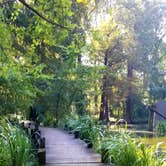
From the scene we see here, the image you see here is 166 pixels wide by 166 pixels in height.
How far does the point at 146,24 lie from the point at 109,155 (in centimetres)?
2894

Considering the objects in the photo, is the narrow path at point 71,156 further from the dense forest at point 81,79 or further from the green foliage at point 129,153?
the green foliage at point 129,153

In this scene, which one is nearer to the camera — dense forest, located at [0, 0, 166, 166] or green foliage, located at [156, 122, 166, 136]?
dense forest, located at [0, 0, 166, 166]

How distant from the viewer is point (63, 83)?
19.9 meters

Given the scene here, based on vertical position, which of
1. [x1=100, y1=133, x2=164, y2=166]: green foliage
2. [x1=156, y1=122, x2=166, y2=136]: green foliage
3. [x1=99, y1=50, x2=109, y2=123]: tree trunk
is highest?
[x1=99, y1=50, x2=109, y2=123]: tree trunk

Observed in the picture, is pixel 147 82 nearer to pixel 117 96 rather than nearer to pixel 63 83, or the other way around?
pixel 117 96

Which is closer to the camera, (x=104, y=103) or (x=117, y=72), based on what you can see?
(x=104, y=103)

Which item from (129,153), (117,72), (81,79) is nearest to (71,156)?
(129,153)

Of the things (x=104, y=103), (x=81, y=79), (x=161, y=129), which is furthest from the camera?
(x=104, y=103)

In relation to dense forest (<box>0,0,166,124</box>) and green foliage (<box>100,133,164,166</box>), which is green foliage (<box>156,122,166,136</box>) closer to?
dense forest (<box>0,0,166,124</box>)

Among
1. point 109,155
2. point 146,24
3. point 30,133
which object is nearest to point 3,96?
point 30,133

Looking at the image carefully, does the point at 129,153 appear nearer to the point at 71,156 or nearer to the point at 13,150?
the point at 13,150

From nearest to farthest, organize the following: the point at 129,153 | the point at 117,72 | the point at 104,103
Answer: the point at 129,153
the point at 104,103
the point at 117,72

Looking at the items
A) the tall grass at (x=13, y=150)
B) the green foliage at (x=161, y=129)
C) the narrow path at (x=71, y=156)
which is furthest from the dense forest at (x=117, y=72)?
the tall grass at (x=13, y=150)

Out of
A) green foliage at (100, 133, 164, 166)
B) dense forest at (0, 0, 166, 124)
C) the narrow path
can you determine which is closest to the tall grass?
the narrow path
